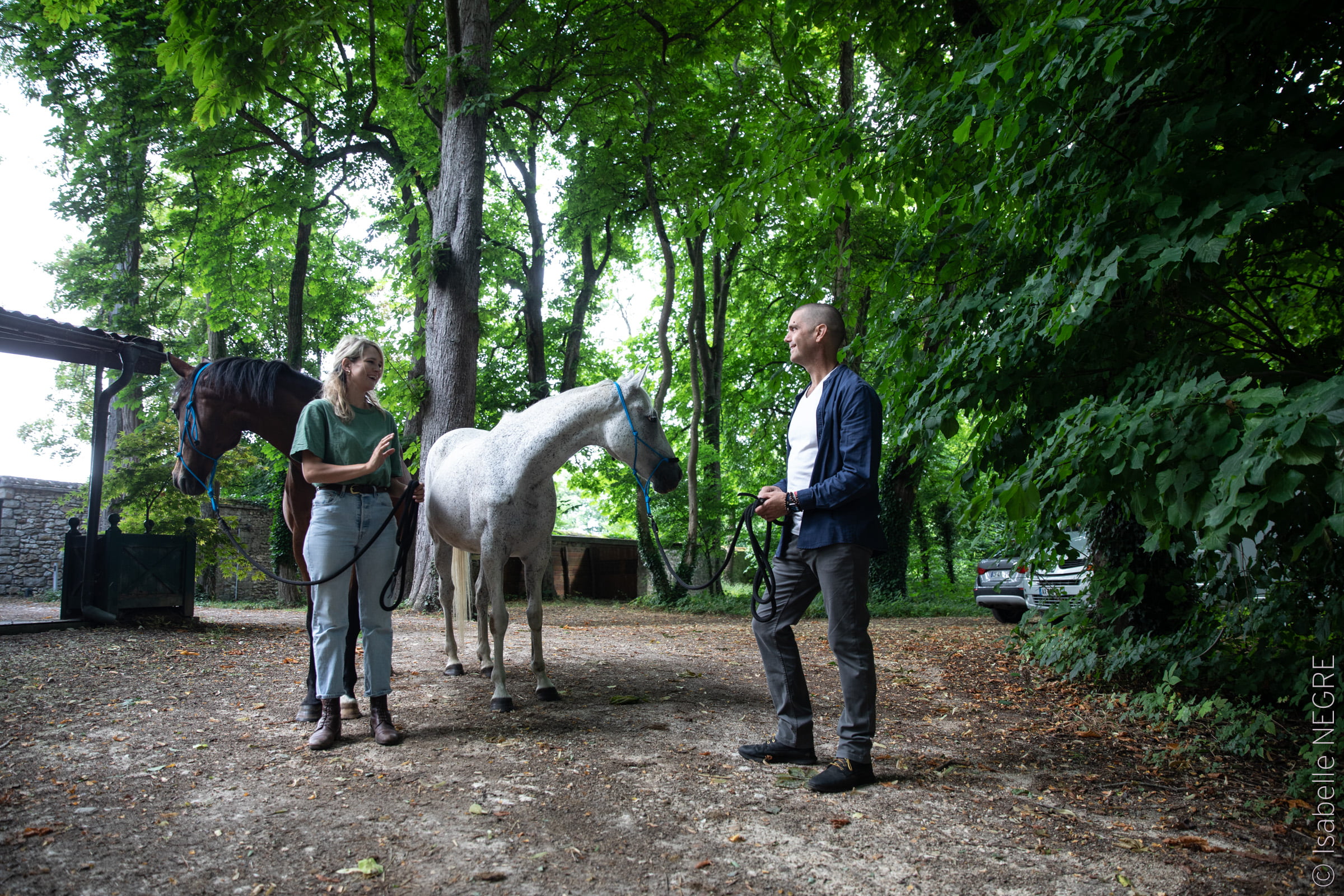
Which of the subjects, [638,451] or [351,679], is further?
[638,451]

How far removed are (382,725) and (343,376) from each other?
73.4 inches

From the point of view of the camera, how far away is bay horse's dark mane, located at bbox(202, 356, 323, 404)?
4.85m

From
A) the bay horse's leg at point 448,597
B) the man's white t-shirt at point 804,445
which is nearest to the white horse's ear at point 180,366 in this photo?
the bay horse's leg at point 448,597

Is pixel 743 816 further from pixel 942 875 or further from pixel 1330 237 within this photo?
pixel 1330 237

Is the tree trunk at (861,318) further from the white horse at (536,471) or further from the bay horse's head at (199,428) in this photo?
the bay horse's head at (199,428)

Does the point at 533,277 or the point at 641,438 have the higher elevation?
the point at 533,277

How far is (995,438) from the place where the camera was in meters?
4.15

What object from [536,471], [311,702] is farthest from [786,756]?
[311,702]

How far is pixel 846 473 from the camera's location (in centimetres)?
323

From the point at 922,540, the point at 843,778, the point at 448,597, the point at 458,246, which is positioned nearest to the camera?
the point at 843,778

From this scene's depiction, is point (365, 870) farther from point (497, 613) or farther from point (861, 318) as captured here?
point (861, 318)

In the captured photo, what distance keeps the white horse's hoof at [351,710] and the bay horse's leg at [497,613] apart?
2.53 feet

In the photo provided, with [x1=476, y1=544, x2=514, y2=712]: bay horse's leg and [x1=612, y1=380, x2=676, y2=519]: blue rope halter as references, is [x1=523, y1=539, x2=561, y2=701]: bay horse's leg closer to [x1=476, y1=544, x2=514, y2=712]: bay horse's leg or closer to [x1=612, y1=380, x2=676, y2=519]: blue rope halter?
[x1=476, y1=544, x2=514, y2=712]: bay horse's leg

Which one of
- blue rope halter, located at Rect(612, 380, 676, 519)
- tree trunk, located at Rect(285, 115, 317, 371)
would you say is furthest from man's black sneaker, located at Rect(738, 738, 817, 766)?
tree trunk, located at Rect(285, 115, 317, 371)
